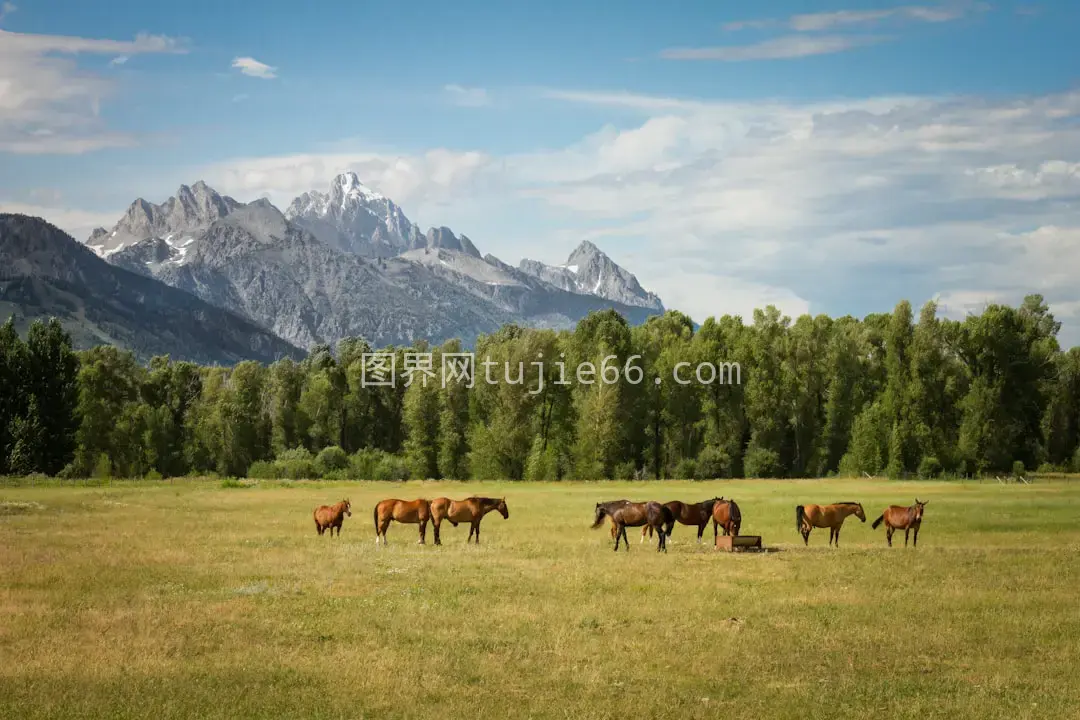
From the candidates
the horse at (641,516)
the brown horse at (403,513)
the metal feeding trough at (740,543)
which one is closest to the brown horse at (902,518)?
the metal feeding trough at (740,543)

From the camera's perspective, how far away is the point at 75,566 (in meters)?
28.1

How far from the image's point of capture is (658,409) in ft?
318

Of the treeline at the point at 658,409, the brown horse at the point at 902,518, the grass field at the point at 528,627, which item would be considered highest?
the treeline at the point at 658,409

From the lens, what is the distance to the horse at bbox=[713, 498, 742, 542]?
111 feet

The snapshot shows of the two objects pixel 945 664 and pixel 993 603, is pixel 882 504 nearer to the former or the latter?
pixel 993 603

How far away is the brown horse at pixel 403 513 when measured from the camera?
3525cm

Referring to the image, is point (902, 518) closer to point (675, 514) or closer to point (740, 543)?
point (740, 543)

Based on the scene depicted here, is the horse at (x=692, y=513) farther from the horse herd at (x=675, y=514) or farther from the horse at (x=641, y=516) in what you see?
the horse at (x=641, y=516)

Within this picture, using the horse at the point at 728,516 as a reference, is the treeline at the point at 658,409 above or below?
above

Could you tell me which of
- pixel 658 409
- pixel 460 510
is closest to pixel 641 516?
pixel 460 510

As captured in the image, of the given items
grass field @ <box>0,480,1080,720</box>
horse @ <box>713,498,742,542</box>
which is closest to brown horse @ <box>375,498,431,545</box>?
grass field @ <box>0,480,1080,720</box>

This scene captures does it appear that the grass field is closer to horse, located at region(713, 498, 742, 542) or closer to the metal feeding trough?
the metal feeding trough

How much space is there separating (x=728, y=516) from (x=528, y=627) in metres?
15.7

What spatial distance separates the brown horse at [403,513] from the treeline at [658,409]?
57070mm
